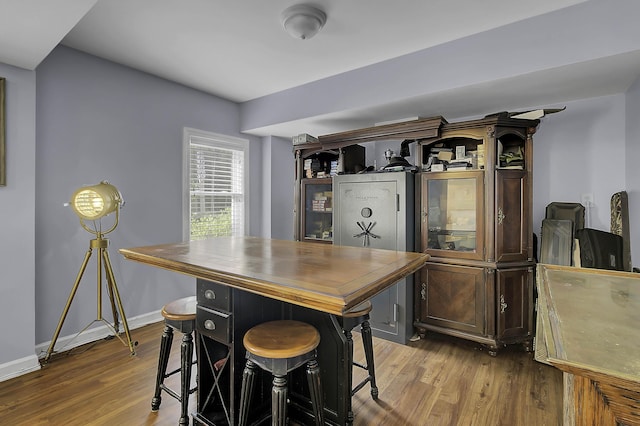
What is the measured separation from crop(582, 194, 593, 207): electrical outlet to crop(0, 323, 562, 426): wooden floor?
4.95 feet

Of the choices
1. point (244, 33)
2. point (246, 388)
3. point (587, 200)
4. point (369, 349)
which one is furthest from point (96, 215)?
point (587, 200)

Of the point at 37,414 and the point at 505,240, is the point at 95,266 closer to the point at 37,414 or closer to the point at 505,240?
the point at 37,414

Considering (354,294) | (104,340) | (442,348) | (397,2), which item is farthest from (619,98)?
(104,340)

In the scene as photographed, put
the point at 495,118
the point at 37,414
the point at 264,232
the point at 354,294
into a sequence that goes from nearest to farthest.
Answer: the point at 354,294, the point at 37,414, the point at 495,118, the point at 264,232

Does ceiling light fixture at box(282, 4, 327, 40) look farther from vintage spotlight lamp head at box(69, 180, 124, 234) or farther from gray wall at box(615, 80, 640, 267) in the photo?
gray wall at box(615, 80, 640, 267)

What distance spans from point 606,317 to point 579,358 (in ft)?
1.35

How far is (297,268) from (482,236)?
85.7 inches

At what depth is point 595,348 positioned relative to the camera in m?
0.79

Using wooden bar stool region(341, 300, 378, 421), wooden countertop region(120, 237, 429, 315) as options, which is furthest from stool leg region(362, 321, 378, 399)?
wooden countertop region(120, 237, 429, 315)

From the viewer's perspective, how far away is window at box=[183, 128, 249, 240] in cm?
376

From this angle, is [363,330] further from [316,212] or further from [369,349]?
[316,212]

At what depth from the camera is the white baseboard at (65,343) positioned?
2328 mm

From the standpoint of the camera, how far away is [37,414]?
75.8 inches

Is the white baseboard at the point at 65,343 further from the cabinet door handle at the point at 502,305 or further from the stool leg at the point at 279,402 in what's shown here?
the cabinet door handle at the point at 502,305
